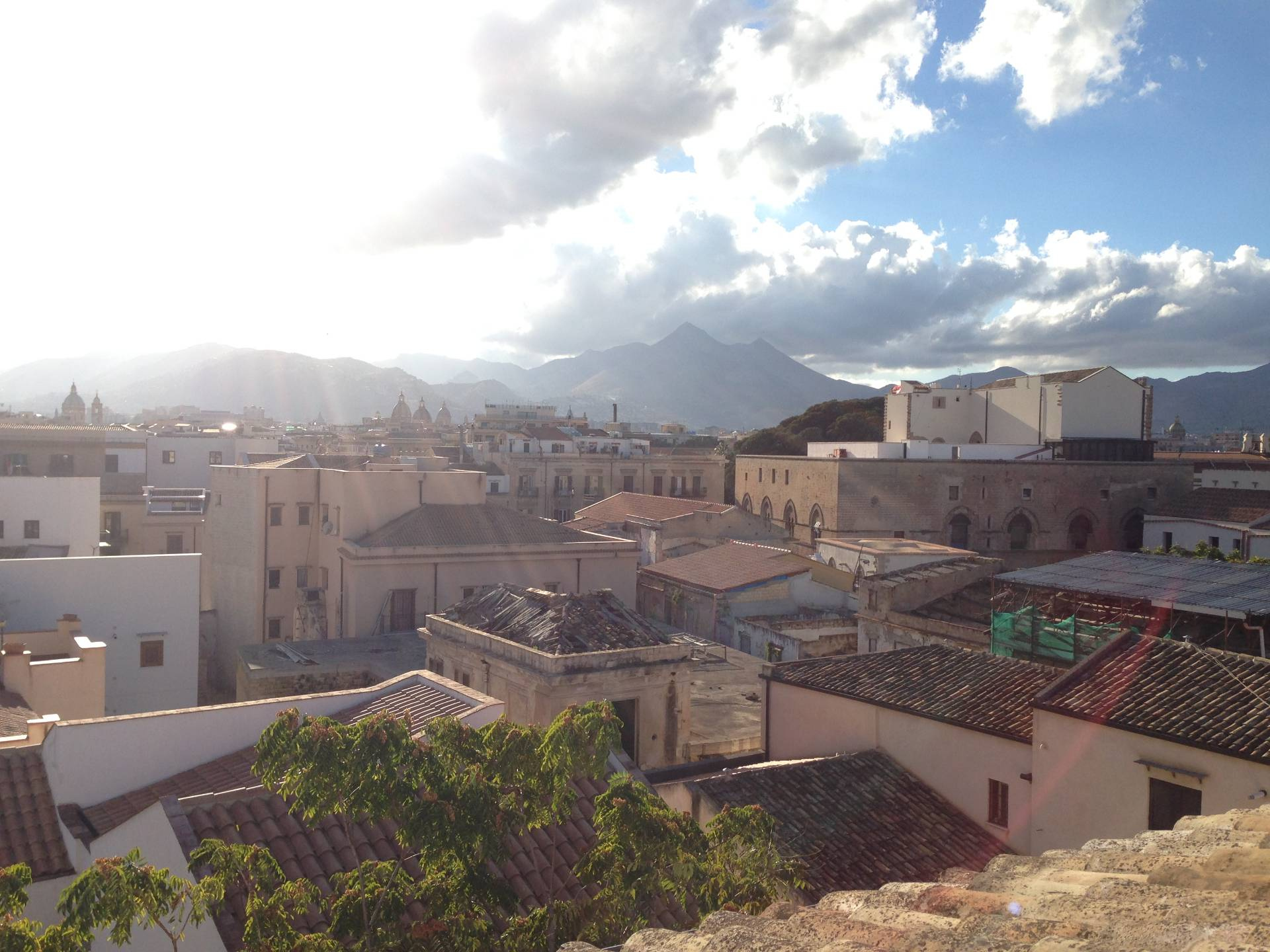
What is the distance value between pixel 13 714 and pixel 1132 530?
172 ft

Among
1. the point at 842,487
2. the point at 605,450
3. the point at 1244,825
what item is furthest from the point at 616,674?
the point at 605,450

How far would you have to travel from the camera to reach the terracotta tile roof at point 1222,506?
131 ft

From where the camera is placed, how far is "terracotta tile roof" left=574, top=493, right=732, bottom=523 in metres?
46.1

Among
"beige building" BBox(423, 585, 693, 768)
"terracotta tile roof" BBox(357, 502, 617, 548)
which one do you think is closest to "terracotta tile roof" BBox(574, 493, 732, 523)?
"terracotta tile roof" BBox(357, 502, 617, 548)

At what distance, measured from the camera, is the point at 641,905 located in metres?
6.27

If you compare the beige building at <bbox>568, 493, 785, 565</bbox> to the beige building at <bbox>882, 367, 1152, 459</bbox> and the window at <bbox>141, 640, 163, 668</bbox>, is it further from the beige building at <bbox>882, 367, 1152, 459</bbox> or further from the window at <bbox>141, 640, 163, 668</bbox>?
the window at <bbox>141, 640, 163, 668</bbox>

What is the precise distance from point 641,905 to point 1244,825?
354 centimetres

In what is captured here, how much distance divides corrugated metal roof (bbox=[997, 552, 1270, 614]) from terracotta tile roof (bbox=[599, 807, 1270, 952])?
13646 millimetres

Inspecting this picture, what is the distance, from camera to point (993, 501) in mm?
50062

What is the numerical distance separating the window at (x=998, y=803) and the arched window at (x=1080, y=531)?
4286 cm

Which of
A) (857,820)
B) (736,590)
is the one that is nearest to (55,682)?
(857,820)

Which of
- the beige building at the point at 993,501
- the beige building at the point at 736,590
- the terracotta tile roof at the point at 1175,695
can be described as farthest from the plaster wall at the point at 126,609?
the beige building at the point at 993,501

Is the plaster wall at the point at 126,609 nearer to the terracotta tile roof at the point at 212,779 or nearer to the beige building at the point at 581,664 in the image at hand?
the beige building at the point at 581,664

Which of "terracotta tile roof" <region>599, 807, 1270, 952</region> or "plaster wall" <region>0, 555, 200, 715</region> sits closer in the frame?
"terracotta tile roof" <region>599, 807, 1270, 952</region>
